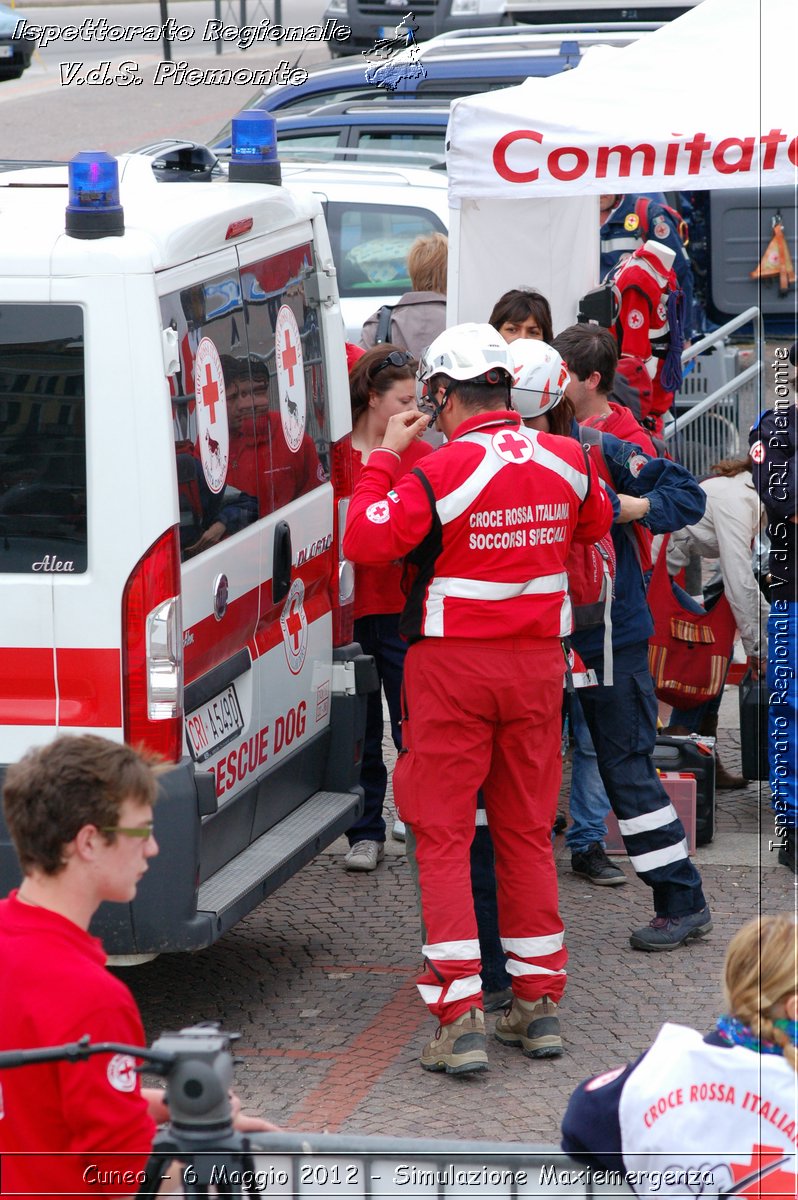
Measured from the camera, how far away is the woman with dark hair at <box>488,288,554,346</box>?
6.43 metres

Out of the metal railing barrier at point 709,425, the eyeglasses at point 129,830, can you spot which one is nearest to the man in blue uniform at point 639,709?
the eyeglasses at point 129,830

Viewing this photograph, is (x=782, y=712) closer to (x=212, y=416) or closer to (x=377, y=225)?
(x=212, y=416)

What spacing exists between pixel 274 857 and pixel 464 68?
30.8ft

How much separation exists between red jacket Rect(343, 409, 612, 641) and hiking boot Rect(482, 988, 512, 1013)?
1.23 m

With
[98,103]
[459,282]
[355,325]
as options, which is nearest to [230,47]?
[98,103]

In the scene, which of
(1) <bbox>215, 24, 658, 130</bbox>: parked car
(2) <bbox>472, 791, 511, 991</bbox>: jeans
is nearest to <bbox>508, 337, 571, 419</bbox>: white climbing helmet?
(2) <bbox>472, 791, 511, 991</bbox>: jeans

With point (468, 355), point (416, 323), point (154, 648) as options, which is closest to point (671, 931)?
point (468, 355)

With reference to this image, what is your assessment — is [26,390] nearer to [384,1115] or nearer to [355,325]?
[384,1115]

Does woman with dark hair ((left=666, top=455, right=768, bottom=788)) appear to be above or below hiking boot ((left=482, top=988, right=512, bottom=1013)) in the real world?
above

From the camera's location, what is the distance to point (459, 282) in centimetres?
723

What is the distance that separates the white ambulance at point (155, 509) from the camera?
4.16m

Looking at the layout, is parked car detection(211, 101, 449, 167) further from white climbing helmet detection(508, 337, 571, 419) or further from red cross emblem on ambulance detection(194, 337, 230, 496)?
red cross emblem on ambulance detection(194, 337, 230, 496)

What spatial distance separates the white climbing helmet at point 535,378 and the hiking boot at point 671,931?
177 centimetres

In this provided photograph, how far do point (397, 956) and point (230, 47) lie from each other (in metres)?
28.4
